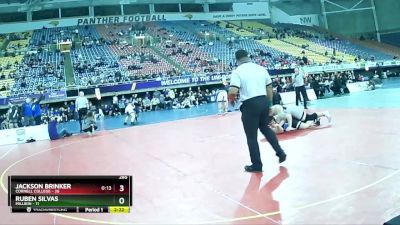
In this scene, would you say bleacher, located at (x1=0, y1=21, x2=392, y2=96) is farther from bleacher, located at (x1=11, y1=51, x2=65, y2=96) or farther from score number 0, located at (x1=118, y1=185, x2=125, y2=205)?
score number 0, located at (x1=118, y1=185, x2=125, y2=205)

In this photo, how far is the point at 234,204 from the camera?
157 inches

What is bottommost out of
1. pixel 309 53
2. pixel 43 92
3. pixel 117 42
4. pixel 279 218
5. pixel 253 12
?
pixel 279 218

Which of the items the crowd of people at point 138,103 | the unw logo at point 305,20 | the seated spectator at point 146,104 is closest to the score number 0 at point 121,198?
the crowd of people at point 138,103

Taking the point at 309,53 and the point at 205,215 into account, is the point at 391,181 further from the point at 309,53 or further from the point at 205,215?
the point at 309,53

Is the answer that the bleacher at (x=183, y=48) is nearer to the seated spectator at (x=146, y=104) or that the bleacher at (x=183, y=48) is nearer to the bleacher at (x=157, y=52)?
the bleacher at (x=157, y=52)

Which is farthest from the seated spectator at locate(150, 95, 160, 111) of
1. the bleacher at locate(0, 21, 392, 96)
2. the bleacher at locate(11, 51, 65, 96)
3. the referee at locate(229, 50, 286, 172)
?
the referee at locate(229, 50, 286, 172)

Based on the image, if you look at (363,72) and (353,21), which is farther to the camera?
(353,21)

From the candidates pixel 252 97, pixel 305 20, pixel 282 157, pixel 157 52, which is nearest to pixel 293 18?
pixel 305 20

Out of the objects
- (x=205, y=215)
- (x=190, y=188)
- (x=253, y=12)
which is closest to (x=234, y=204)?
(x=205, y=215)

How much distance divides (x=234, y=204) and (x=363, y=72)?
30.0m
